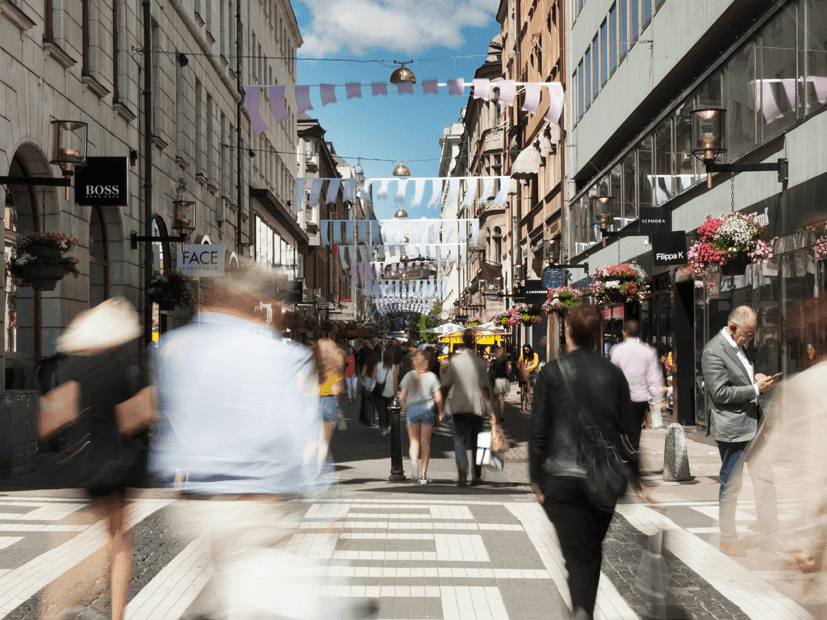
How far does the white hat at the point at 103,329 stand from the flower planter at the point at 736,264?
30.0 ft

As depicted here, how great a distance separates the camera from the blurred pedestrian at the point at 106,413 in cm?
470

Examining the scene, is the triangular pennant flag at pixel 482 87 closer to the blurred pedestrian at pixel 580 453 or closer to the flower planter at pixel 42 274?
the flower planter at pixel 42 274

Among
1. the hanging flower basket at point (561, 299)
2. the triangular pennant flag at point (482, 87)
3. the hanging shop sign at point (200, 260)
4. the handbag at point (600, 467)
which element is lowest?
the handbag at point (600, 467)

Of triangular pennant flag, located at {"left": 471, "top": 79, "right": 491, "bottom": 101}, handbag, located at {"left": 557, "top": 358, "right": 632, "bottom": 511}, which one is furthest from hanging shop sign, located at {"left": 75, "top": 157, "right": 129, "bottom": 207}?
handbag, located at {"left": 557, "top": 358, "right": 632, "bottom": 511}

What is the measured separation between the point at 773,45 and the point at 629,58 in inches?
365

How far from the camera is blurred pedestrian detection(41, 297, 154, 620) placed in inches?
185

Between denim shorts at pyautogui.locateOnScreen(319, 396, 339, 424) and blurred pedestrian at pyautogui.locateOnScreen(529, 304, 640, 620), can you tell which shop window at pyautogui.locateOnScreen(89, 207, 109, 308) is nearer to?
denim shorts at pyautogui.locateOnScreen(319, 396, 339, 424)

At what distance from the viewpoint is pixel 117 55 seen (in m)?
19.7

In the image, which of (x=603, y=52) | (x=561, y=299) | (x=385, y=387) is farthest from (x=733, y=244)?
(x=603, y=52)

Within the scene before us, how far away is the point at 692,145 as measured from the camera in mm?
13625

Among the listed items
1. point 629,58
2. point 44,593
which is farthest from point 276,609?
point 629,58

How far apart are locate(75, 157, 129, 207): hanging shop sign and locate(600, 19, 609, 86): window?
14965 mm

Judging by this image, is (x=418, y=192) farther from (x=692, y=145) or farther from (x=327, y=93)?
(x=692, y=145)

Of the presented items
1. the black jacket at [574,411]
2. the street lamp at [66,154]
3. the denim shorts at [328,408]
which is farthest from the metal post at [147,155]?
the black jacket at [574,411]
